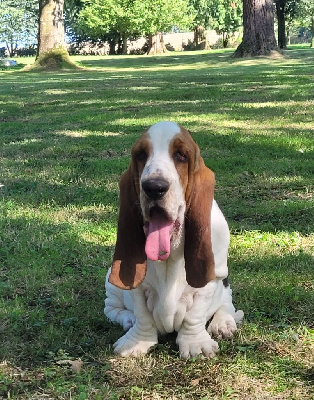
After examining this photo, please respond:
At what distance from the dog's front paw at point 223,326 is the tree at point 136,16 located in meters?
49.7

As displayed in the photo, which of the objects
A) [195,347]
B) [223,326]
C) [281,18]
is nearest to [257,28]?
[281,18]

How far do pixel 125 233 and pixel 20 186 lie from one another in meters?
3.99

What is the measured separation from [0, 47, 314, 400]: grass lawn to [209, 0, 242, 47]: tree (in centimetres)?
4842

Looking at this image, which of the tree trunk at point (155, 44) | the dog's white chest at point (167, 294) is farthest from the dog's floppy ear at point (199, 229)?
the tree trunk at point (155, 44)

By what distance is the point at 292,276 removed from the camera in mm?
4102

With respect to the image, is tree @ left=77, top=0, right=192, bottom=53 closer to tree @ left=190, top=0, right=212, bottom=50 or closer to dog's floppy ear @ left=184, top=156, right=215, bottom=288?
tree @ left=190, top=0, right=212, bottom=50

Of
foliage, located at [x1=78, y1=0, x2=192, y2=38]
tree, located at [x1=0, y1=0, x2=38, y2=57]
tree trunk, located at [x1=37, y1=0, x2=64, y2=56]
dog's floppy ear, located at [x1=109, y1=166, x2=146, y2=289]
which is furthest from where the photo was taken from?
tree, located at [x1=0, y1=0, x2=38, y2=57]

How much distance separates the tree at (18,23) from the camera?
67312 millimetres

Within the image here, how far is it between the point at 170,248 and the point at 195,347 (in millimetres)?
620

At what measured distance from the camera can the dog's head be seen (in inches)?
107

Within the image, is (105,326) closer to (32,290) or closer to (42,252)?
(32,290)

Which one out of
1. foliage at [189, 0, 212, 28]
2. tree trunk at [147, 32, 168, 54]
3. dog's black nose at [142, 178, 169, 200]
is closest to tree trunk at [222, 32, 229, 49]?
foliage at [189, 0, 212, 28]

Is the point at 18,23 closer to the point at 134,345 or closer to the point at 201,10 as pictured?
the point at 201,10

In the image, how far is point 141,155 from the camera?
284 cm
